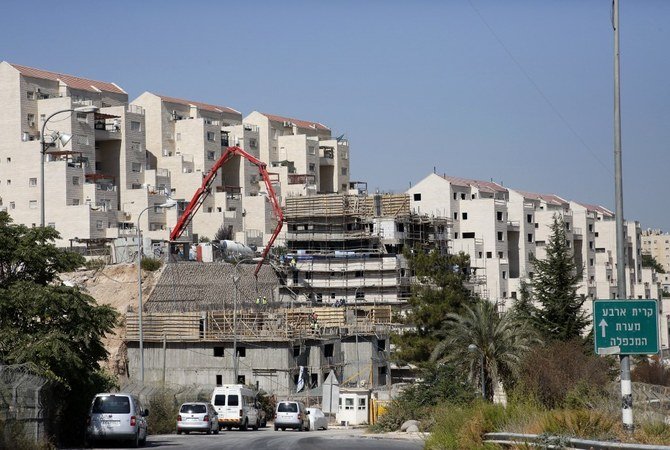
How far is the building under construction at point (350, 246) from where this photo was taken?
108m

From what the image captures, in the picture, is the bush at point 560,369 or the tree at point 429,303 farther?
the tree at point 429,303

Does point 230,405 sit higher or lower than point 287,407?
higher

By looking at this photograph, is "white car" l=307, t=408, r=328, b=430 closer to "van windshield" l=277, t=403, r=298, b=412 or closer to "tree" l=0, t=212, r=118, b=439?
"van windshield" l=277, t=403, r=298, b=412

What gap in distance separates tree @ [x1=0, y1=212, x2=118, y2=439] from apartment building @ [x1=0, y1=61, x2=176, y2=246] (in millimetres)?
68691

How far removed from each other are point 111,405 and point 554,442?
16695 mm

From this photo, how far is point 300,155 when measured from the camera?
454 ft

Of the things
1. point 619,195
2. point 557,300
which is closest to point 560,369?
point 557,300

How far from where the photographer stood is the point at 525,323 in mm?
55406

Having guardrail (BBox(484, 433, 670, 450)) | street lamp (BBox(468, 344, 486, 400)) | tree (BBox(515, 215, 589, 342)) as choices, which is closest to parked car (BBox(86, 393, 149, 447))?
guardrail (BBox(484, 433, 670, 450))

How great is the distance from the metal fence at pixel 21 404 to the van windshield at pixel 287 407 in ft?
81.1

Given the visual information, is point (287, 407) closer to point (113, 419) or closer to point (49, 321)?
point (113, 419)

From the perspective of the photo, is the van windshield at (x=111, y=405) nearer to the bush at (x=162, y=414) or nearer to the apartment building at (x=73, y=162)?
the bush at (x=162, y=414)

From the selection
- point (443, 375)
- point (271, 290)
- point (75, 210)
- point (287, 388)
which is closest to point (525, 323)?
point (443, 375)

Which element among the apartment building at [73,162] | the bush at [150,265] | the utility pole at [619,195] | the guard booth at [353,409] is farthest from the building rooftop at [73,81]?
the utility pole at [619,195]
